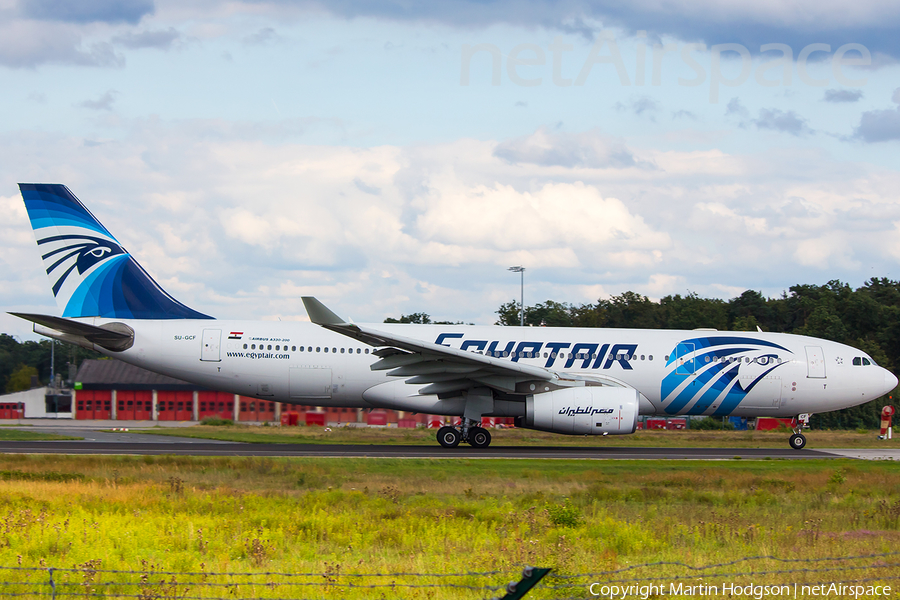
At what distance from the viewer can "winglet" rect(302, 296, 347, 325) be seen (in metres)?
19.1

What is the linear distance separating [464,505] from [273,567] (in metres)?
4.06

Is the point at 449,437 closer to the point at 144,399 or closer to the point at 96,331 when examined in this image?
the point at 96,331

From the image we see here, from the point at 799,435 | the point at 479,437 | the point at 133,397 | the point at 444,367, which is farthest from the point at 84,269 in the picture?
the point at 133,397

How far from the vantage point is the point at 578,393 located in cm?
2116

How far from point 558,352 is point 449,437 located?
3709 mm

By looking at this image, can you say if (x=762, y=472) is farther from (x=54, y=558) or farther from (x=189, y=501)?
(x=54, y=558)

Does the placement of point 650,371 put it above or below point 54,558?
above

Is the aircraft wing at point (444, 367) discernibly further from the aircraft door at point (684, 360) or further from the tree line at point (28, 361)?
the tree line at point (28, 361)

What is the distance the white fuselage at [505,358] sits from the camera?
23.1 meters

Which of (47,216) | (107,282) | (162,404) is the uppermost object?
(47,216)

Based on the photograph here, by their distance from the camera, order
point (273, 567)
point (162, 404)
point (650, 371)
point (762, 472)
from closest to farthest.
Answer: point (273, 567) → point (762, 472) → point (650, 371) → point (162, 404)

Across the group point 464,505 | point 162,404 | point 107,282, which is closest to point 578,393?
point 464,505

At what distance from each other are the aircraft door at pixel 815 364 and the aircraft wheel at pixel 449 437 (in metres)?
10.0

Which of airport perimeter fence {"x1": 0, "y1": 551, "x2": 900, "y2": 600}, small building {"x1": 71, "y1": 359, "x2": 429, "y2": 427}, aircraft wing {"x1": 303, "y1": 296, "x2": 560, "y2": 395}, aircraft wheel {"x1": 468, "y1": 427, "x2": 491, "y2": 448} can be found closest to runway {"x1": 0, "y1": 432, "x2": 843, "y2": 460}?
aircraft wheel {"x1": 468, "y1": 427, "x2": 491, "y2": 448}
